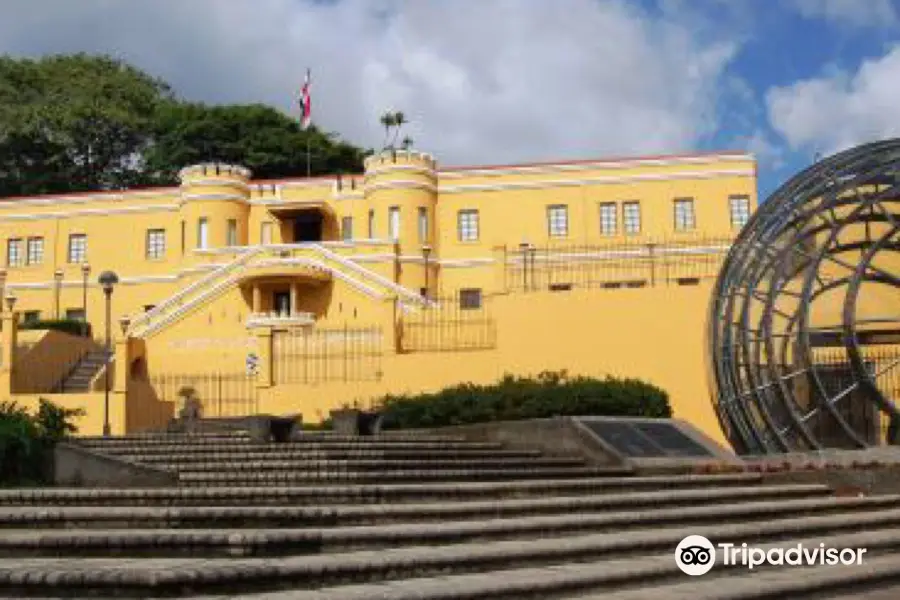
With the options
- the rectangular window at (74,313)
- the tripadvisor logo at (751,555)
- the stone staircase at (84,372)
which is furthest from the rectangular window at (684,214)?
the tripadvisor logo at (751,555)

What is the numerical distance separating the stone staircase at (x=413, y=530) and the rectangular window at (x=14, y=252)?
33565 mm

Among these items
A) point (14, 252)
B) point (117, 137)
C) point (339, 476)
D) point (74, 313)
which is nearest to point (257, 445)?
point (339, 476)

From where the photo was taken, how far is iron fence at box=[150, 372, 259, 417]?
74.9 feet

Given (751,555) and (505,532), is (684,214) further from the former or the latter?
(505,532)

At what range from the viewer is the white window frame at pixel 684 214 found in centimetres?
3919

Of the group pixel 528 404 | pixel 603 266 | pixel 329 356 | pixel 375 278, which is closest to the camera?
pixel 528 404

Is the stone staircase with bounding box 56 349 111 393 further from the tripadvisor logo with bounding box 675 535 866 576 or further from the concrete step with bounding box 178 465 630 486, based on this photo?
the tripadvisor logo with bounding box 675 535 866 576

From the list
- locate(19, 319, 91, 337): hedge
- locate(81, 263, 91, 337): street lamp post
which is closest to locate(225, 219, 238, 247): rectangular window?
locate(81, 263, 91, 337): street lamp post

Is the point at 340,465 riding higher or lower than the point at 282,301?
lower

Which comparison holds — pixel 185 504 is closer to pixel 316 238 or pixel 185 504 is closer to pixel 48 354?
pixel 48 354

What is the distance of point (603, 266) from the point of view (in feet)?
74.6

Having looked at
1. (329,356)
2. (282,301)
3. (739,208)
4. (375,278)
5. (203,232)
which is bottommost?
(329,356)

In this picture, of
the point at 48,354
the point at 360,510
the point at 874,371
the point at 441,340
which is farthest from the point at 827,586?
the point at 48,354

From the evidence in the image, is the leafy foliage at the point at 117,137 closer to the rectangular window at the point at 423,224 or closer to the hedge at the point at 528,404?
the rectangular window at the point at 423,224
